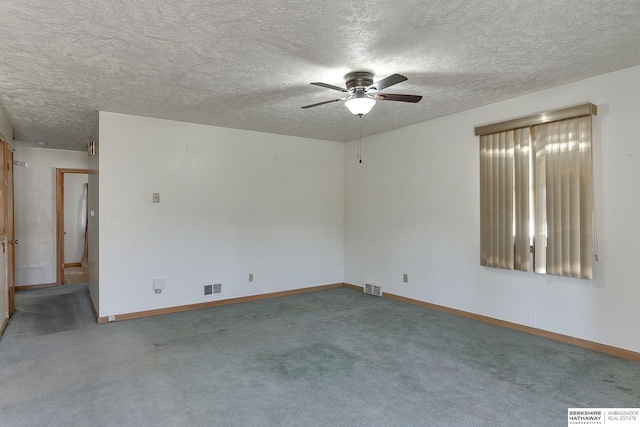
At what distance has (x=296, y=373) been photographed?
9.62 ft

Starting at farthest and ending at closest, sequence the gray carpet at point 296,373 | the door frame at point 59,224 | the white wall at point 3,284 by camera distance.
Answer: the door frame at point 59,224, the white wall at point 3,284, the gray carpet at point 296,373

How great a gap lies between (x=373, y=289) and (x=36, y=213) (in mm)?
6249

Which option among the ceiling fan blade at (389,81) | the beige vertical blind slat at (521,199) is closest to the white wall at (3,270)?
the ceiling fan blade at (389,81)

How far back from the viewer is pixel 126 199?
4.54m

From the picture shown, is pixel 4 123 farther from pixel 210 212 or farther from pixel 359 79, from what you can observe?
pixel 359 79

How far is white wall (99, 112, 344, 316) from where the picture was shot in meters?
4.49

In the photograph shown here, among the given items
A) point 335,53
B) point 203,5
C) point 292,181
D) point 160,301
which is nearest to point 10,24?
point 203,5

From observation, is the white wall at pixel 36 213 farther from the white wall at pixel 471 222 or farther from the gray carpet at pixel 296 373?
the white wall at pixel 471 222

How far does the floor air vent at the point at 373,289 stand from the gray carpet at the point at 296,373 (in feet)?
3.87

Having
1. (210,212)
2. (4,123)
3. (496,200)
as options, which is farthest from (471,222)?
(4,123)

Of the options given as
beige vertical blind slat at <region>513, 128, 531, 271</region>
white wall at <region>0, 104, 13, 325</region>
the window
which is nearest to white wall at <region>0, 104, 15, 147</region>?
white wall at <region>0, 104, 13, 325</region>

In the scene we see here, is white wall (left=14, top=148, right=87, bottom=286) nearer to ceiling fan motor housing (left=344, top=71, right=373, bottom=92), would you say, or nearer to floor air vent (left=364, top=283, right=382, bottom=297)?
floor air vent (left=364, top=283, right=382, bottom=297)

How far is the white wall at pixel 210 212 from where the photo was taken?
177 inches

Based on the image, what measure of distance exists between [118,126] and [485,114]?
4497 millimetres
